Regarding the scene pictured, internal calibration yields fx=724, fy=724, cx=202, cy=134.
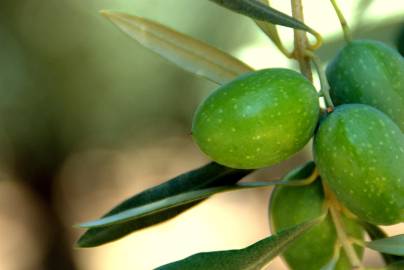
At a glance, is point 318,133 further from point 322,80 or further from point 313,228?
point 313,228

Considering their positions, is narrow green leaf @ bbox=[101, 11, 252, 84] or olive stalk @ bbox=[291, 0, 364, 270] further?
narrow green leaf @ bbox=[101, 11, 252, 84]

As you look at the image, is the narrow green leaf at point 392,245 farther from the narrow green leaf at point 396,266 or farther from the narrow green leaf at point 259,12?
the narrow green leaf at point 259,12

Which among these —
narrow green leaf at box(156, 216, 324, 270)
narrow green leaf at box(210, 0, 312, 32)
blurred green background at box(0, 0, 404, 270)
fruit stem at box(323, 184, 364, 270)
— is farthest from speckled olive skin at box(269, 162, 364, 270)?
blurred green background at box(0, 0, 404, 270)

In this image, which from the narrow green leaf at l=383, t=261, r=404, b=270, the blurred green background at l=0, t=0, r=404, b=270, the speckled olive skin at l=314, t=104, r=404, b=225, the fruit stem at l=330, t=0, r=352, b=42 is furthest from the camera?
the blurred green background at l=0, t=0, r=404, b=270

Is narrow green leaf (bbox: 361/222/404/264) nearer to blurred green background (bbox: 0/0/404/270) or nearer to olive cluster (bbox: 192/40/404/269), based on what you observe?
olive cluster (bbox: 192/40/404/269)

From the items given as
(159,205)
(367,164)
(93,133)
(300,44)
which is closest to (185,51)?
(300,44)

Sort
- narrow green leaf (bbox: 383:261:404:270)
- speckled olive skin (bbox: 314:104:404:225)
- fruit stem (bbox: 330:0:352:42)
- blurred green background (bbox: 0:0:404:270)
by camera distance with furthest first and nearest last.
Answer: blurred green background (bbox: 0:0:404:270) → fruit stem (bbox: 330:0:352:42) → narrow green leaf (bbox: 383:261:404:270) → speckled olive skin (bbox: 314:104:404:225)
